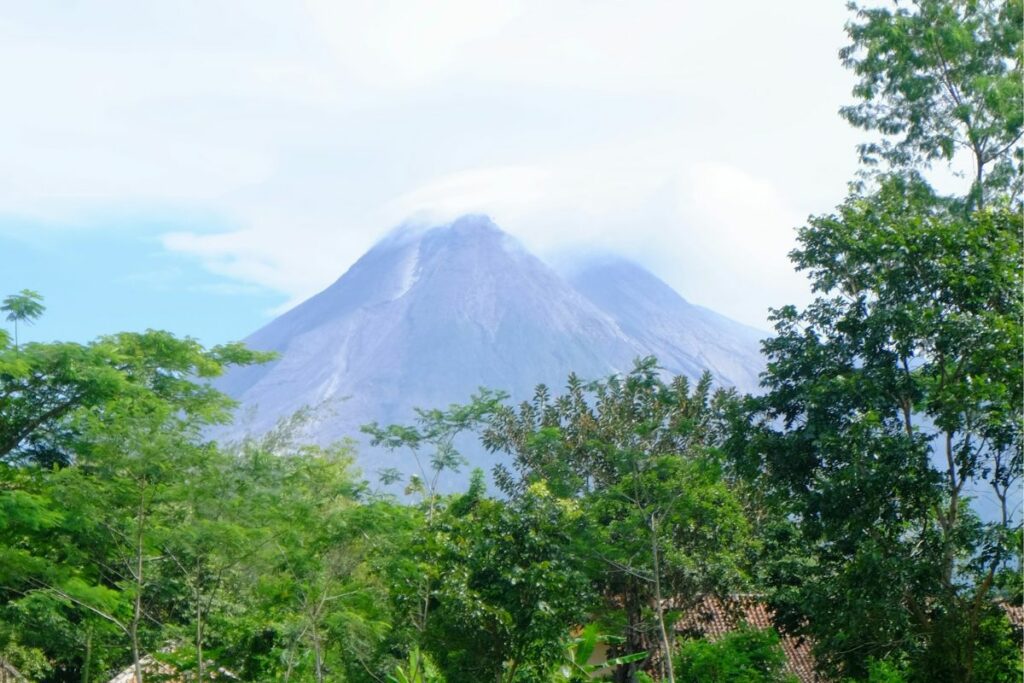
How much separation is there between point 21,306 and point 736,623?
12575 mm

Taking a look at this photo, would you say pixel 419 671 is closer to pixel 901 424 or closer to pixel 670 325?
pixel 901 424

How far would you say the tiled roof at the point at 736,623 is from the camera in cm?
1761

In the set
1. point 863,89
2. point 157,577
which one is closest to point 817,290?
point 863,89

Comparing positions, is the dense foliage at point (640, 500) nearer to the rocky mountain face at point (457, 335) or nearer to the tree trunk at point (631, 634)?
the tree trunk at point (631, 634)

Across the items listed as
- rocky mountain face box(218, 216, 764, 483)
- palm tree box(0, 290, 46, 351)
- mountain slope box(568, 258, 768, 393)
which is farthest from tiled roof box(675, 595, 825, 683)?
mountain slope box(568, 258, 768, 393)

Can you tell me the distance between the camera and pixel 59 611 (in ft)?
49.0

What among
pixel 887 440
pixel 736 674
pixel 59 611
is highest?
pixel 887 440

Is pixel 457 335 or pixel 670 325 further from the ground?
pixel 670 325

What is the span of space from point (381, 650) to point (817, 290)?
761 centimetres

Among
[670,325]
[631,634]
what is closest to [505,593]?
[631,634]

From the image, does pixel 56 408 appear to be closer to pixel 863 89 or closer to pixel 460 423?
pixel 460 423

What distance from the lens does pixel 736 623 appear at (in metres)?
19.7

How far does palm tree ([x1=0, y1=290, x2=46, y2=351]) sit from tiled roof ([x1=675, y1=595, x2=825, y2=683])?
10452 millimetres

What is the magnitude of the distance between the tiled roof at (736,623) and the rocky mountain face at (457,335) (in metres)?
75.4
